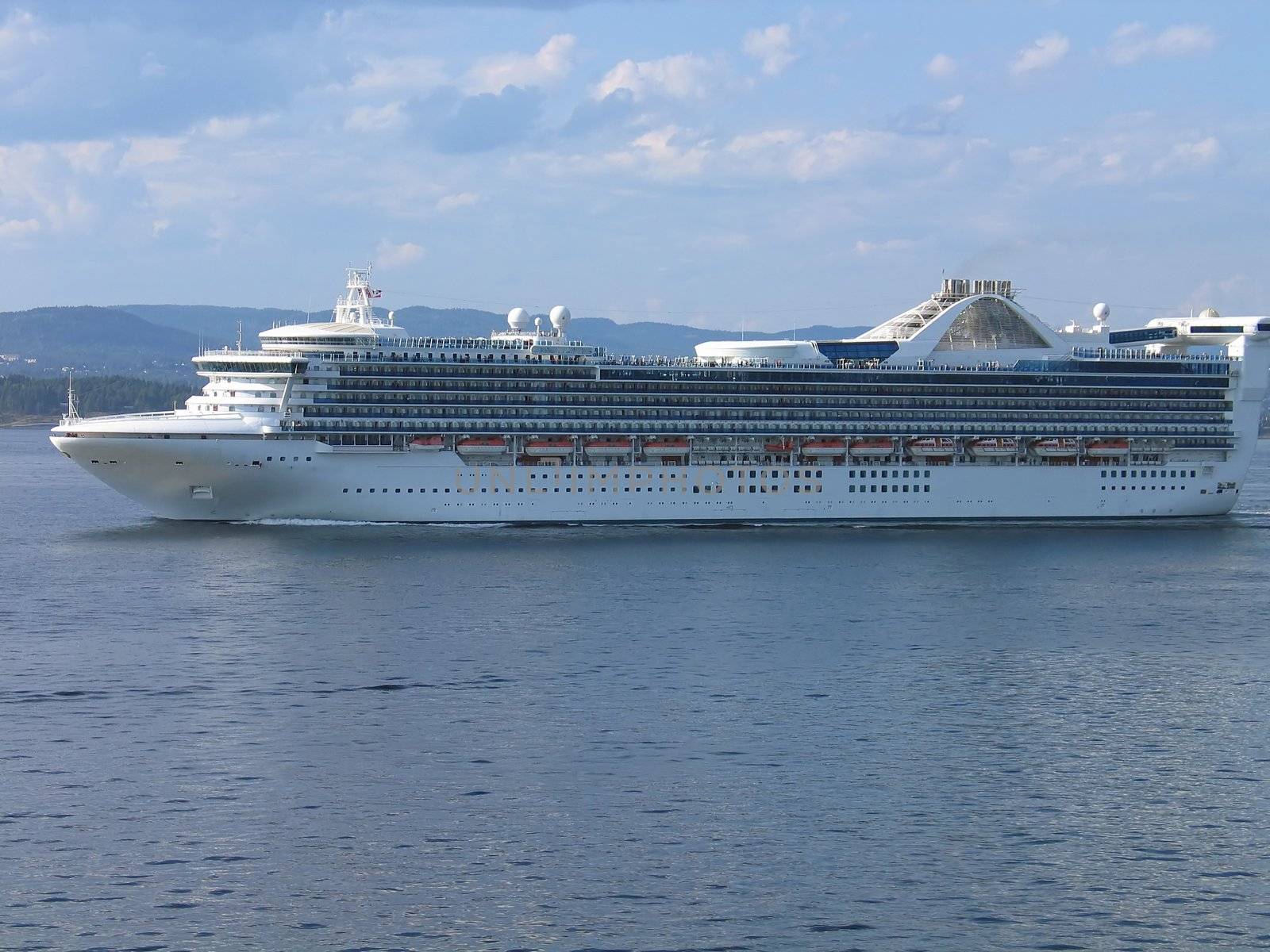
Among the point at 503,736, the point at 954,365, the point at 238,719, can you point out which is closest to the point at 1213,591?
the point at 954,365

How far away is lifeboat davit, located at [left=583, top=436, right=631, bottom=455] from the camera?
80250 millimetres

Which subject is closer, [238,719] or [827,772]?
[827,772]

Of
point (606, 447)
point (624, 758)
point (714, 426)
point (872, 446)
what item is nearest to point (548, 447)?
point (606, 447)

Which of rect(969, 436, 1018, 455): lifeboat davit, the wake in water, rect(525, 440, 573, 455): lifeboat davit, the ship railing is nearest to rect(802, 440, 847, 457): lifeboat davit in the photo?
rect(969, 436, 1018, 455): lifeboat davit

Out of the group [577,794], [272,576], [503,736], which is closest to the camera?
[577,794]

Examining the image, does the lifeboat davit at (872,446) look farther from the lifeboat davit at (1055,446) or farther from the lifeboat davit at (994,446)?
the lifeboat davit at (1055,446)

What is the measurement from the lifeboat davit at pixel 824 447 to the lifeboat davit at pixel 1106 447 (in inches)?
500

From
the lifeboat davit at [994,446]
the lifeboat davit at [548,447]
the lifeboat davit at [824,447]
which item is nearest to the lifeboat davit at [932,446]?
the lifeboat davit at [994,446]

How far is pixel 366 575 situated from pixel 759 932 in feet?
117

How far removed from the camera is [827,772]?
3691 cm

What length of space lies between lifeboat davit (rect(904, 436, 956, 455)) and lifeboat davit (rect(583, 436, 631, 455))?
1393 cm

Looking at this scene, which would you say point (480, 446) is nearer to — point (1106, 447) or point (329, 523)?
point (329, 523)

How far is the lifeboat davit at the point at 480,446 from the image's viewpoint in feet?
256

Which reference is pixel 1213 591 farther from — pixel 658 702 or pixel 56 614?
pixel 56 614
